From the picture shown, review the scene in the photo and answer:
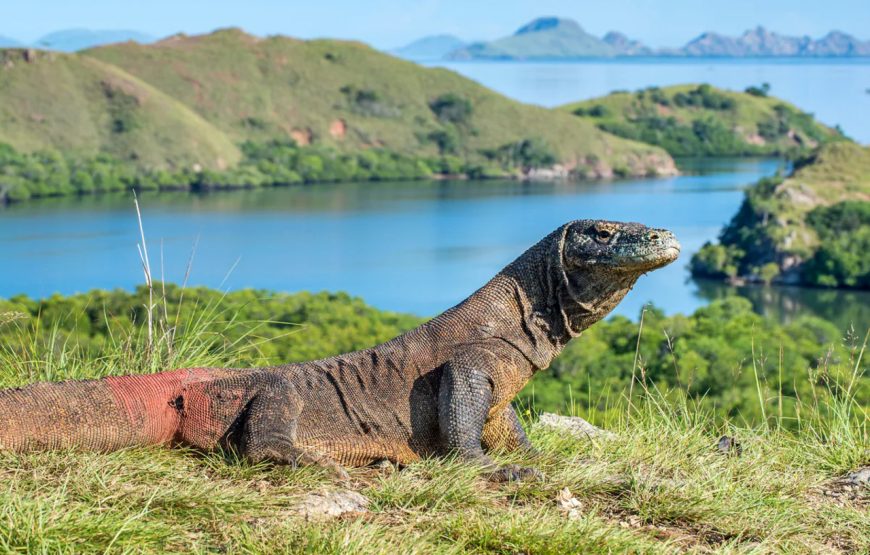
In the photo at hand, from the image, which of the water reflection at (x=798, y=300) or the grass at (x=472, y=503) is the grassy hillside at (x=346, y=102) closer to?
the water reflection at (x=798, y=300)

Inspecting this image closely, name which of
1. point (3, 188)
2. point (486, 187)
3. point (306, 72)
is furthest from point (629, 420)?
point (306, 72)

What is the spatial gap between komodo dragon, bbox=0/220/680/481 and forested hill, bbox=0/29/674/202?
443 feet

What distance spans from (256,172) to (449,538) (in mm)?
141019

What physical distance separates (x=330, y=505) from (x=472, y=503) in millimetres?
581

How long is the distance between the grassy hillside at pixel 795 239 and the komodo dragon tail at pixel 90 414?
8382 centimetres

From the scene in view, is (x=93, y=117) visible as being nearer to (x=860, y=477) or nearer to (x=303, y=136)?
(x=303, y=136)

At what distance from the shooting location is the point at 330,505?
188 inches

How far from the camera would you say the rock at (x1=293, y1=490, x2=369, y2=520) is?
4.66m

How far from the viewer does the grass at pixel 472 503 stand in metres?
4.21

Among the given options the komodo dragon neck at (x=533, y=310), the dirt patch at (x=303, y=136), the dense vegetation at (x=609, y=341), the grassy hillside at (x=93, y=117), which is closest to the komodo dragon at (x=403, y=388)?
the komodo dragon neck at (x=533, y=310)

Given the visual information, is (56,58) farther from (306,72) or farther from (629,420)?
(629,420)

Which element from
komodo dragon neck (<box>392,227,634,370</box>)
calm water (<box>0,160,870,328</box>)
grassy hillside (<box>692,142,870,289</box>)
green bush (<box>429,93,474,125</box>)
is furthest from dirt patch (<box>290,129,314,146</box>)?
komodo dragon neck (<box>392,227,634,370</box>)

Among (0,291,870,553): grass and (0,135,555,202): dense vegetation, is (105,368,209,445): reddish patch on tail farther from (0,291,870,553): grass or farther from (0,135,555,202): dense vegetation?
(0,135,555,202): dense vegetation

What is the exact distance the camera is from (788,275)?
92750mm
